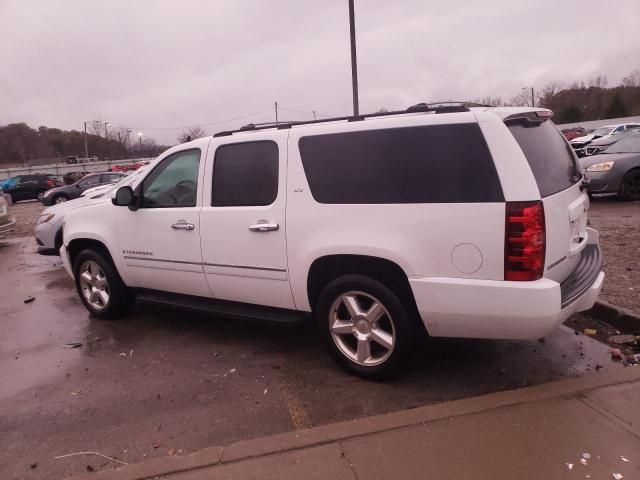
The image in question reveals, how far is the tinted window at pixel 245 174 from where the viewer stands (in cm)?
396

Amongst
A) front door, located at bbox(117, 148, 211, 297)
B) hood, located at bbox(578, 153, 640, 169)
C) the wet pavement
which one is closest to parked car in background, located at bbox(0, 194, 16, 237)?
the wet pavement

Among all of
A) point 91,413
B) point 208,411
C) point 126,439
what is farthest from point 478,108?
point 91,413

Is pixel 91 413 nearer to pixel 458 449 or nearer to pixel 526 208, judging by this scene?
pixel 458 449

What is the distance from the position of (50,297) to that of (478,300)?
234 inches

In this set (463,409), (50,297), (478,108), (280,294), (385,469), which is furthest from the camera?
(50,297)

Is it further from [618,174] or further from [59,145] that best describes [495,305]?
[59,145]

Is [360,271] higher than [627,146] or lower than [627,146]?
lower

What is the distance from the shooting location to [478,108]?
3385 mm

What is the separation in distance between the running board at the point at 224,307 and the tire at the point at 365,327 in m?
0.32

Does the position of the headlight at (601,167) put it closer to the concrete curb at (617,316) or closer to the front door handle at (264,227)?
the concrete curb at (617,316)

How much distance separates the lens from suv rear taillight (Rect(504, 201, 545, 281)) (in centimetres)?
295

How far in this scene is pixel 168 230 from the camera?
4.57m

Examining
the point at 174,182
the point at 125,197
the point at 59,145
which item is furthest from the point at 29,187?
the point at 59,145

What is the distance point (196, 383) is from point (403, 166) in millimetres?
2294
